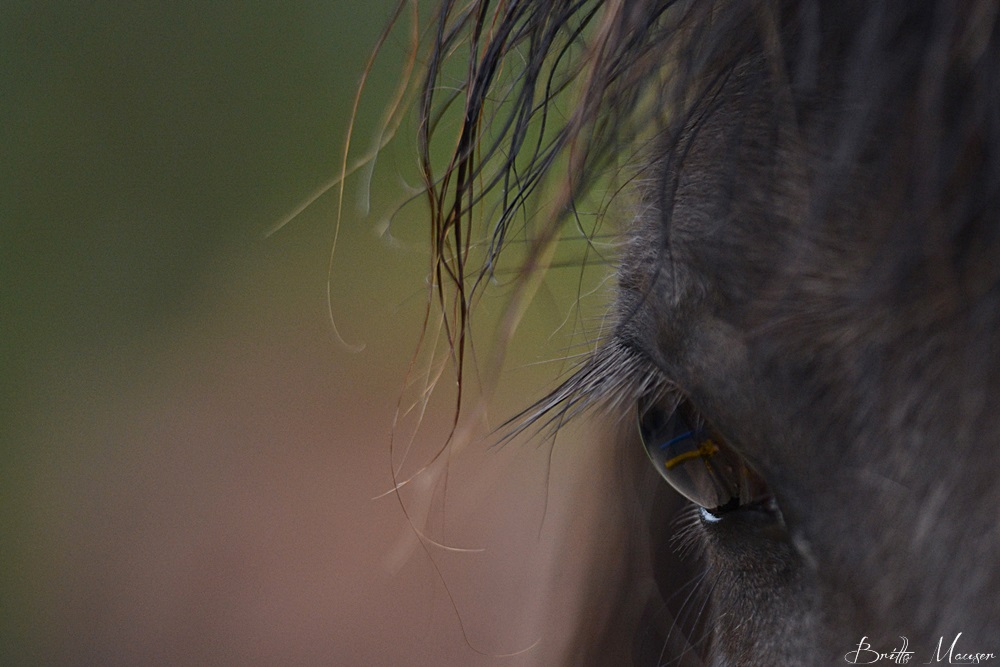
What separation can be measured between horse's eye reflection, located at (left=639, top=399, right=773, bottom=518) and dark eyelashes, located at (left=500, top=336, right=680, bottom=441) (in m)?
0.01

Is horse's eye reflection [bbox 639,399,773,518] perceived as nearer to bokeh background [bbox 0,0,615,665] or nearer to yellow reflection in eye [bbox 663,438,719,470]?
yellow reflection in eye [bbox 663,438,719,470]

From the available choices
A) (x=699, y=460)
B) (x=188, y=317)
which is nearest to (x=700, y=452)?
(x=699, y=460)

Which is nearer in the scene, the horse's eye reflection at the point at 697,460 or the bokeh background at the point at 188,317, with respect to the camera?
the horse's eye reflection at the point at 697,460

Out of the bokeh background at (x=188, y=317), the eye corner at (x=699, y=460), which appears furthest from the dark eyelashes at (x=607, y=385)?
the bokeh background at (x=188, y=317)

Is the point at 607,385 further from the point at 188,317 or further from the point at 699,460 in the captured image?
the point at 188,317

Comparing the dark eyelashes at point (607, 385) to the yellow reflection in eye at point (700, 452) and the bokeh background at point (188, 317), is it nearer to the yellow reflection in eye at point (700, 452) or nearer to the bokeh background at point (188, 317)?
the yellow reflection in eye at point (700, 452)

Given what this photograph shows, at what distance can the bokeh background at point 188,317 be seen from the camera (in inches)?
139

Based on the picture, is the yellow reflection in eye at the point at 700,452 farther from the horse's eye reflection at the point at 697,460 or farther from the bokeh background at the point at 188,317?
the bokeh background at the point at 188,317

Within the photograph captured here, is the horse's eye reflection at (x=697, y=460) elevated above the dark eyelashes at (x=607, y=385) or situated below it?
below

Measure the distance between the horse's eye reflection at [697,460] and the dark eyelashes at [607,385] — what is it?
0.01 metres

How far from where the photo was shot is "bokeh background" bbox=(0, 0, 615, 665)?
3.53 m

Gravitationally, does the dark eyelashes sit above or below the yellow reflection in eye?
above

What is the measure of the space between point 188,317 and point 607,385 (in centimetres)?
337

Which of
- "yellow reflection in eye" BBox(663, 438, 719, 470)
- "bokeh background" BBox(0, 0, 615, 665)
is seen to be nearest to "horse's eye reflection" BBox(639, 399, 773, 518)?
"yellow reflection in eye" BBox(663, 438, 719, 470)
